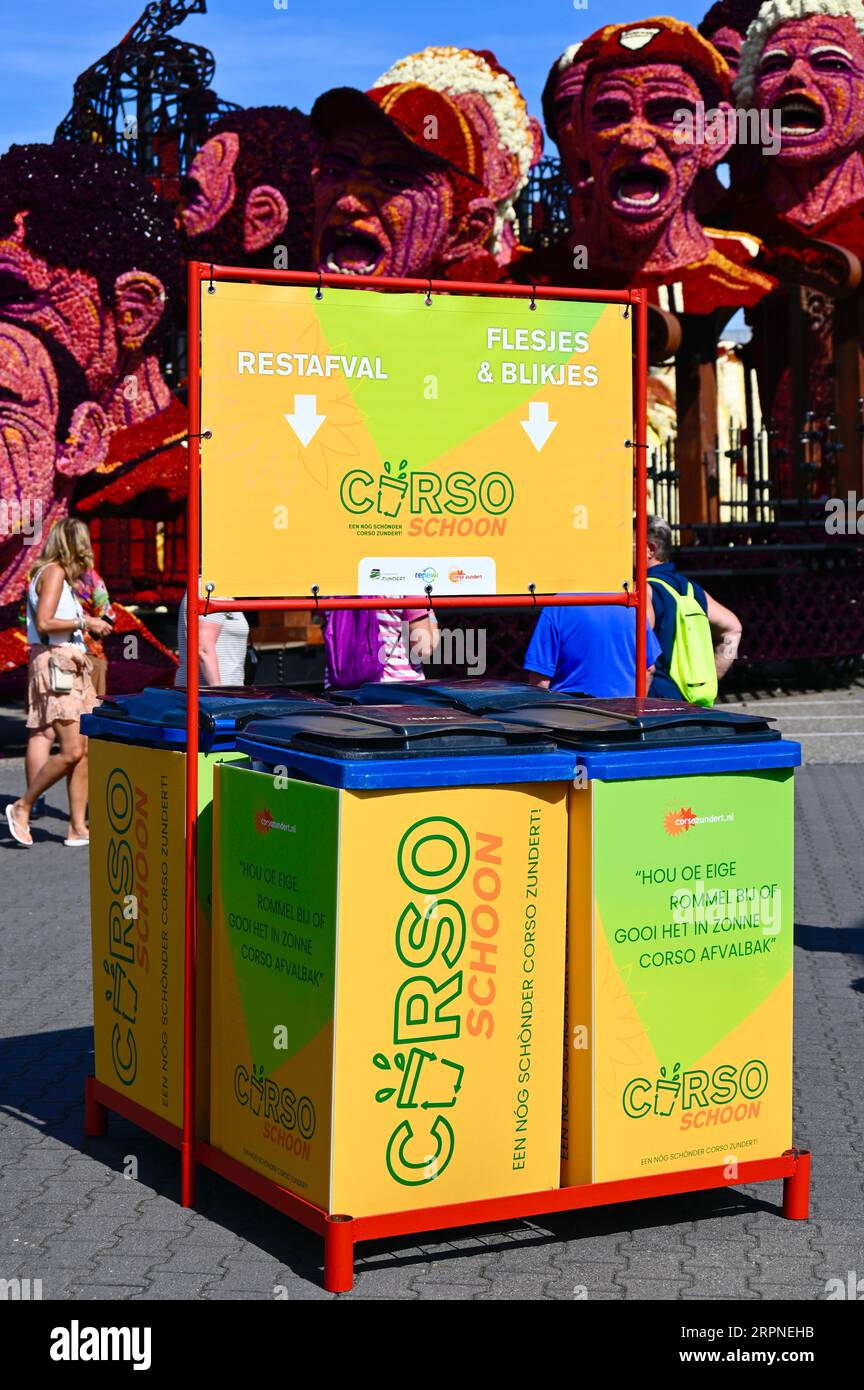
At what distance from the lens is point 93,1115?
525 centimetres

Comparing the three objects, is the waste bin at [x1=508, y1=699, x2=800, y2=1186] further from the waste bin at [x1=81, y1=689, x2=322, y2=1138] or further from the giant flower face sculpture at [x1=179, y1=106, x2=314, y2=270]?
the giant flower face sculpture at [x1=179, y1=106, x2=314, y2=270]

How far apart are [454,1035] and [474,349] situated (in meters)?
1.89

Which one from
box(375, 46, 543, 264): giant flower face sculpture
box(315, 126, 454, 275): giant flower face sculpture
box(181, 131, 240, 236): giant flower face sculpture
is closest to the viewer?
box(315, 126, 454, 275): giant flower face sculpture

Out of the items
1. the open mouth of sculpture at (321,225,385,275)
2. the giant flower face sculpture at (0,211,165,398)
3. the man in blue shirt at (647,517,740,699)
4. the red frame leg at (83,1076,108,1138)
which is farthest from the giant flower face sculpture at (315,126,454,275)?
the red frame leg at (83,1076,108,1138)

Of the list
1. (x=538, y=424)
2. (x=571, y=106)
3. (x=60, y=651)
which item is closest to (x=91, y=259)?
(x=571, y=106)

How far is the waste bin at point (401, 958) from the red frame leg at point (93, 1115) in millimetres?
933

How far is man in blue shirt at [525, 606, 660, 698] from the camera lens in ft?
22.0

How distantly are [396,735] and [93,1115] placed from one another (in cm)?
182

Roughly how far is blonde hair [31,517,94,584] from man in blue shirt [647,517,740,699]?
11.5 ft

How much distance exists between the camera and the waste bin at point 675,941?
168 inches

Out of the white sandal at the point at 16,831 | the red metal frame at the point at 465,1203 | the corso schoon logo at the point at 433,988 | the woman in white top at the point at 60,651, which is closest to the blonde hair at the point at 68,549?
the woman in white top at the point at 60,651

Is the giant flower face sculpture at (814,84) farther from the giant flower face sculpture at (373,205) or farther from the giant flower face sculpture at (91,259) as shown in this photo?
the giant flower face sculpture at (91,259)
